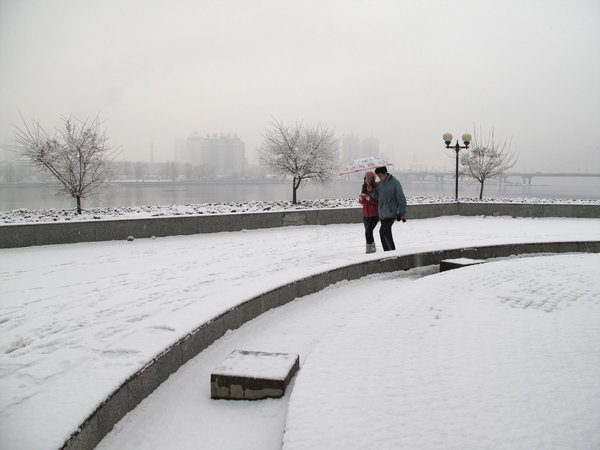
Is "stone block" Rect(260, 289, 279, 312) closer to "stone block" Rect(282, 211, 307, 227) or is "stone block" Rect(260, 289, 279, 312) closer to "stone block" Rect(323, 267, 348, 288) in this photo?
"stone block" Rect(323, 267, 348, 288)

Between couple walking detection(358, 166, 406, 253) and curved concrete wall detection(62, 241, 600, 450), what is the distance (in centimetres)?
77

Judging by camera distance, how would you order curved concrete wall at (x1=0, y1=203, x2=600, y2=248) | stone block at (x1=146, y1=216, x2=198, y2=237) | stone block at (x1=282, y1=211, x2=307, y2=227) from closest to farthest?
curved concrete wall at (x1=0, y1=203, x2=600, y2=248), stone block at (x1=146, y1=216, x2=198, y2=237), stone block at (x1=282, y1=211, x2=307, y2=227)

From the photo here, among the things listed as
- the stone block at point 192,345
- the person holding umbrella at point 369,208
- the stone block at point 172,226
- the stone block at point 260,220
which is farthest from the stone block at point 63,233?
the stone block at point 192,345

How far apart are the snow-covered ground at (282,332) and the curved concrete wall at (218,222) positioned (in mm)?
1072

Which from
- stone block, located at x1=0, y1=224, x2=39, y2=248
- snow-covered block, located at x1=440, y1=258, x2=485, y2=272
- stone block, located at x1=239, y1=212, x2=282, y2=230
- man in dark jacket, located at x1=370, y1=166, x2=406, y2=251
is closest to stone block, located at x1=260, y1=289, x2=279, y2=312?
snow-covered block, located at x1=440, y1=258, x2=485, y2=272

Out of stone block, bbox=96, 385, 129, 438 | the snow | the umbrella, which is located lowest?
stone block, bbox=96, 385, 129, 438

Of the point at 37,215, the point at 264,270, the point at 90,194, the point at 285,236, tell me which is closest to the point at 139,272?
the point at 264,270

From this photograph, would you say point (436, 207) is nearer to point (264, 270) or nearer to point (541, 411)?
point (264, 270)

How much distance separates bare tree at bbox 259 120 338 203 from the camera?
2623 centimetres

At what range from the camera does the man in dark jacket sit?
8.45 metres

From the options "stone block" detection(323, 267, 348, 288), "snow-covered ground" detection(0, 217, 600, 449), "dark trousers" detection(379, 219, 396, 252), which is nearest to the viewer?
"snow-covered ground" detection(0, 217, 600, 449)

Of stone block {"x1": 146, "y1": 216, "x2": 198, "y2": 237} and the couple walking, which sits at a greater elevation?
the couple walking

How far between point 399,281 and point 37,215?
1465 centimetres

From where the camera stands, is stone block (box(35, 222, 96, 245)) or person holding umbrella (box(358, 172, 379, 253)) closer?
person holding umbrella (box(358, 172, 379, 253))
